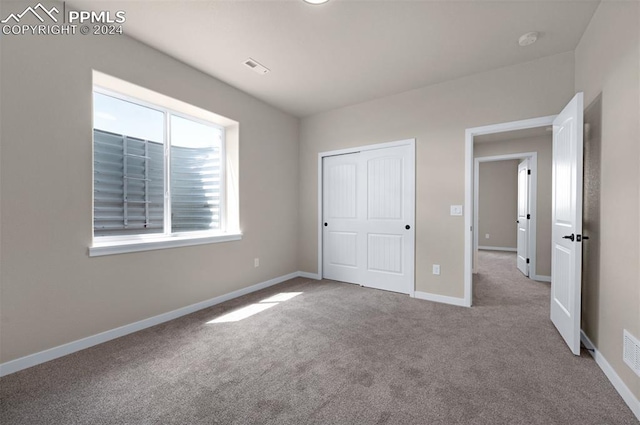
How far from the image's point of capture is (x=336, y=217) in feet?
14.5

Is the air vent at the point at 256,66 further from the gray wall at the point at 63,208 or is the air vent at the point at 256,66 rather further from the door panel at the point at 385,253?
the door panel at the point at 385,253

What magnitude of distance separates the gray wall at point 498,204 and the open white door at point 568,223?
18.4ft

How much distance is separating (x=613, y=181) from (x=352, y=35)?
225 cm

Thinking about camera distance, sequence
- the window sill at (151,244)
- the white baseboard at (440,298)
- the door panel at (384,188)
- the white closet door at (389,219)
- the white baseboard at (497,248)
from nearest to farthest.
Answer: the window sill at (151,244) → the white baseboard at (440,298) → the white closet door at (389,219) → the door panel at (384,188) → the white baseboard at (497,248)

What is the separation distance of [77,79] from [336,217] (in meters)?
3.31

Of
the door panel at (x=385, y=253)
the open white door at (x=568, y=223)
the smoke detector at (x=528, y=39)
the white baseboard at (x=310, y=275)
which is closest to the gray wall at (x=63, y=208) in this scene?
the white baseboard at (x=310, y=275)

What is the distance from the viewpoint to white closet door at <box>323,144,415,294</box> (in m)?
3.71

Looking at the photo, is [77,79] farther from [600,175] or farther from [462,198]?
[600,175]

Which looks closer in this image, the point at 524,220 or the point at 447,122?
the point at 447,122

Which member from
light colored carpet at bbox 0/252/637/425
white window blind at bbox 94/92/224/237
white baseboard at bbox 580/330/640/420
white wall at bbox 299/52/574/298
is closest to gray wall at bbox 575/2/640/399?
white baseboard at bbox 580/330/640/420

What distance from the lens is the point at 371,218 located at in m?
4.04

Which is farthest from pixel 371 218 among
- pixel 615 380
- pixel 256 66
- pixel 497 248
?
pixel 497 248

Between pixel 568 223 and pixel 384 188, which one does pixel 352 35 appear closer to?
pixel 384 188

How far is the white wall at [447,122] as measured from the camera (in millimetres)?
2887
